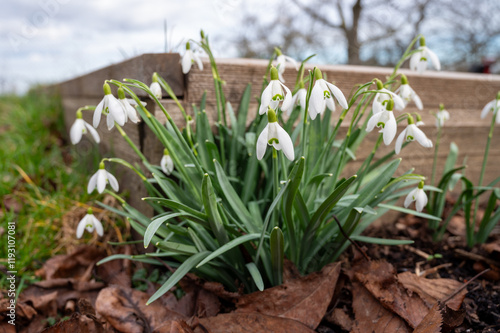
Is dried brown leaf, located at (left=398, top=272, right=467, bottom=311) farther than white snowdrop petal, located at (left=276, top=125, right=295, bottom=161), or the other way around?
dried brown leaf, located at (left=398, top=272, right=467, bottom=311)

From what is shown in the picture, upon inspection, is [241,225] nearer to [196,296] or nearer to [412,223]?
[196,296]

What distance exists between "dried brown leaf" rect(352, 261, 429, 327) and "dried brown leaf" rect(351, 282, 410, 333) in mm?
20

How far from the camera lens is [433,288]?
129 cm

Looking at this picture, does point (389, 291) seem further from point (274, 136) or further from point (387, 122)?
point (274, 136)

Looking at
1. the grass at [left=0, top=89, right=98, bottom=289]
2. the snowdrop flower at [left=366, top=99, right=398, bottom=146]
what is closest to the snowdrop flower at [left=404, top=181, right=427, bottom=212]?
the snowdrop flower at [left=366, top=99, right=398, bottom=146]

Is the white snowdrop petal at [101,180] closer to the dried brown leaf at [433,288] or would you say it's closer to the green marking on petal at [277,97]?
the green marking on petal at [277,97]

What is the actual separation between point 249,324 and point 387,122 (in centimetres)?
71

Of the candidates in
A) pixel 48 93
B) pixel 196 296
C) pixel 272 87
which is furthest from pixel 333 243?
pixel 48 93

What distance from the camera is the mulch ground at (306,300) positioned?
1.10 metres

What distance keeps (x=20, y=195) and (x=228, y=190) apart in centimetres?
164

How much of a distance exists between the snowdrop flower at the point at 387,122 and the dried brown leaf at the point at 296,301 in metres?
0.50

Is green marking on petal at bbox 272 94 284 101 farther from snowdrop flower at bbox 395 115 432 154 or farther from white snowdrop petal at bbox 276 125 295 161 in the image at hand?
snowdrop flower at bbox 395 115 432 154

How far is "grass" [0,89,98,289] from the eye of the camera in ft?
6.15

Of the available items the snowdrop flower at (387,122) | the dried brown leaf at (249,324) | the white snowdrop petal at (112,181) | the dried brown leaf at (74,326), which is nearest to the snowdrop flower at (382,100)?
the snowdrop flower at (387,122)
